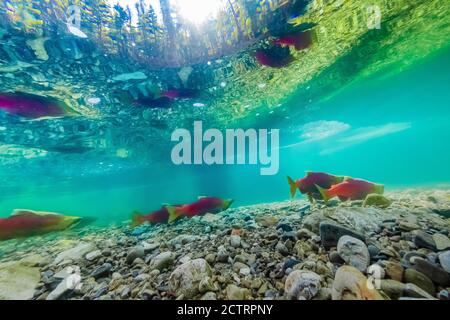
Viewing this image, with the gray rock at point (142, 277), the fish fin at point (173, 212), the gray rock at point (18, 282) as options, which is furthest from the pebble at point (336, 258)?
the fish fin at point (173, 212)

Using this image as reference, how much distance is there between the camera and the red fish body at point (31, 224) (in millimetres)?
3256

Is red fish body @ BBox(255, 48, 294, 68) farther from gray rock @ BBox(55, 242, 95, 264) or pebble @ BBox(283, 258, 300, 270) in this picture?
gray rock @ BBox(55, 242, 95, 264)

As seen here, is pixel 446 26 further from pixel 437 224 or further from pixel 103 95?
pixel 103 95

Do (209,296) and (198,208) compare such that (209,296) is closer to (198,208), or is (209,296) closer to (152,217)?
(198,208)

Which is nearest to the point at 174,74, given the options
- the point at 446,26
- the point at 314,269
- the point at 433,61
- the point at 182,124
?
the point at 182,124

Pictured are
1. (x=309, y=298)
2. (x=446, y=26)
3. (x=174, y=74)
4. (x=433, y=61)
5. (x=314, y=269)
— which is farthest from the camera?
(x=433, y=61)

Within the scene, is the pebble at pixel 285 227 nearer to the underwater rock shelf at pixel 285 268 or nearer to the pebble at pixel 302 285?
the underwater rock shelf at pixel 285 268

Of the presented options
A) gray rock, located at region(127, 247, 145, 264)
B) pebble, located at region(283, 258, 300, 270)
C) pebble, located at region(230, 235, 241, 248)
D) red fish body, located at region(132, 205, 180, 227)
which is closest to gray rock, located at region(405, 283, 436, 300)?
pebble, located at region(283, 258, 300, 270)

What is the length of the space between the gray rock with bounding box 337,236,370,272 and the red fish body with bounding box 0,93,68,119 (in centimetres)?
1117

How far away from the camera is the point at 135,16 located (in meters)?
5.28

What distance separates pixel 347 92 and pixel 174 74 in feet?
45.0

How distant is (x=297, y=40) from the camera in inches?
293

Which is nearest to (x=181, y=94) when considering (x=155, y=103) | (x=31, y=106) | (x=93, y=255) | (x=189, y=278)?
(x=155, y=103)

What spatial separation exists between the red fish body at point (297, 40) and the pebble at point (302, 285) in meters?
7.40
